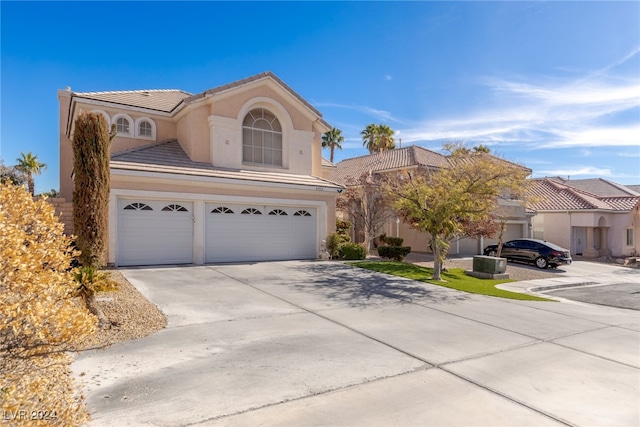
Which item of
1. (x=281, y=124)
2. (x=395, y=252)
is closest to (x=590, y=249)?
(x=395, y=252)

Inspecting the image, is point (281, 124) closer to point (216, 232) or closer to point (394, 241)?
point (216, 232)

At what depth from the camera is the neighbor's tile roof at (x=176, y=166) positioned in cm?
1484

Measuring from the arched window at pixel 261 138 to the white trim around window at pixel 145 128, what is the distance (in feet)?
14.8

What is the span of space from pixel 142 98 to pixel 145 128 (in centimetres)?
210

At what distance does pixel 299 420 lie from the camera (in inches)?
166

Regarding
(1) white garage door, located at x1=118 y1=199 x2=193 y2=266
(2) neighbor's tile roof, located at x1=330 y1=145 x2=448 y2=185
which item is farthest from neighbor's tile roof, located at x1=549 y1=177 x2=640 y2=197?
(1) white garage door, located at x1=118 y1=199 x2=193 y2=266

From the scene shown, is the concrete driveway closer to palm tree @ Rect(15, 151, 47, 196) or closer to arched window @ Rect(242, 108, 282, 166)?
arched window @ Rect(242, 108, 282, 166)

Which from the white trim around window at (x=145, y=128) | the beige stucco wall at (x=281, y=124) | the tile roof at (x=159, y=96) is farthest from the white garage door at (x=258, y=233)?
the white trim around window at (x=145, y=128)

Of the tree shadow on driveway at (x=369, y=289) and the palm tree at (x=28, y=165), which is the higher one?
the palm tree at (x=28, y=165)

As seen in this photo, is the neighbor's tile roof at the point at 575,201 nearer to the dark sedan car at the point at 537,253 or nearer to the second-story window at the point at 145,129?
the dark sedan car at the point at 537,253

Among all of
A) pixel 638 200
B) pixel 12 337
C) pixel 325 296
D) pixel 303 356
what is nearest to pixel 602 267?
pixel 638 200

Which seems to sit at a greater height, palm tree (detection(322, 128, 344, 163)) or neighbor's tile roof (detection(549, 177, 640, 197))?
palm tree (detection(322, 128, 344, 163))

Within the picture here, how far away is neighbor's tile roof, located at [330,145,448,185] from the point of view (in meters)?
25.7

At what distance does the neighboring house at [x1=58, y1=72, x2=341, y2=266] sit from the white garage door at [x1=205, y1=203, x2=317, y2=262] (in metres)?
0.04
